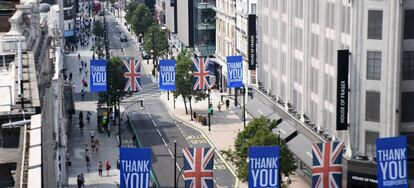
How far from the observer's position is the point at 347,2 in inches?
2274

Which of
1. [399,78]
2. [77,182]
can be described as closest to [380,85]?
[399,78]

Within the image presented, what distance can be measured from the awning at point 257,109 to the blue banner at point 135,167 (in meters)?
38.0

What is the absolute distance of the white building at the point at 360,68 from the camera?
181 ft

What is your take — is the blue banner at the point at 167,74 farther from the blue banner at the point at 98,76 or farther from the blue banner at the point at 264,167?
the blue banner at the point at 264,167

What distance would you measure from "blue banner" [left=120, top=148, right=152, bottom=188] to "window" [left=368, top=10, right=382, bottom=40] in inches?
866

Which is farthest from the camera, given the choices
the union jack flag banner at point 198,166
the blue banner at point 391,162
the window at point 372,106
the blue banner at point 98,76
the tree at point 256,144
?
the blue banner at point 98,76

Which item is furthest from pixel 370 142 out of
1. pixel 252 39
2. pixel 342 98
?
pixel 252 39

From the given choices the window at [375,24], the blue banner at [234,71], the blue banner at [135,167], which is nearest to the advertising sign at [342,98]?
the window at [375,24]

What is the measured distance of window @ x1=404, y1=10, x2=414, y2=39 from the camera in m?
54.5

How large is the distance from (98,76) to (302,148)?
785 inches

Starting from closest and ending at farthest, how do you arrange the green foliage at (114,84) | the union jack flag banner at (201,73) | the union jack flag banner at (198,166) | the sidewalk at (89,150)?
the union jack flag banner at (198,166) → the sidewalk at (89,150) → the union jack flag banner at (201,73) → the green foliage at (114,84)

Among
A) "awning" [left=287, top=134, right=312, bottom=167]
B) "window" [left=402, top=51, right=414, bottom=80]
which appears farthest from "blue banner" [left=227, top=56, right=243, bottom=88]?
"window" [left=402, top=51, right=414, bottom=80]

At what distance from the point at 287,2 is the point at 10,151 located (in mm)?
52439

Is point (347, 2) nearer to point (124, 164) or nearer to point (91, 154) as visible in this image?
point (124, 164)
